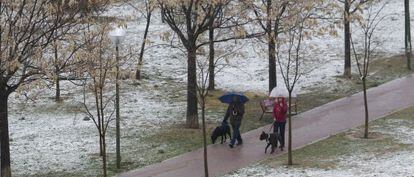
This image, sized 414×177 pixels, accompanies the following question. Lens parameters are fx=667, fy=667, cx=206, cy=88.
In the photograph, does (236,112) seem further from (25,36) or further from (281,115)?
(25,36)

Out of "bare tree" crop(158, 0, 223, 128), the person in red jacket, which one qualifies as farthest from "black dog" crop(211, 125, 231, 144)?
the person in red jacket

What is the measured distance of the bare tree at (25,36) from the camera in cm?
1389

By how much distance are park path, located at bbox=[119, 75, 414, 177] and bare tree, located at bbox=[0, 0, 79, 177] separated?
303 cm

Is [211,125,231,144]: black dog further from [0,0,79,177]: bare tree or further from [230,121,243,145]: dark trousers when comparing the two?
[0,0,79,177]: bare tree

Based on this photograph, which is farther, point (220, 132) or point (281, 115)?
point (220, 132)

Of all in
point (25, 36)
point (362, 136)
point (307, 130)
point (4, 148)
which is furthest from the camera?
point (307, 130)

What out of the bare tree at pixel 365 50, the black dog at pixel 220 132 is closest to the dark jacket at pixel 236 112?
the black dog at pixel 220 132

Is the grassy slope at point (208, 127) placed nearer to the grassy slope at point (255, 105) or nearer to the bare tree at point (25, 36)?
the grassy slope at point (255, 105)

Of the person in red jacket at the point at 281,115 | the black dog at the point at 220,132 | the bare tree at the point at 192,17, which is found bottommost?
the black dog at the point at 220,132

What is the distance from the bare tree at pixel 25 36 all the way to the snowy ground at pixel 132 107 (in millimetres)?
2250

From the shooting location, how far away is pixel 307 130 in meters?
18.4

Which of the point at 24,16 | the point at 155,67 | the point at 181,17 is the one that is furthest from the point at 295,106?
the point at 155,67

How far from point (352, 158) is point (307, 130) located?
340cm

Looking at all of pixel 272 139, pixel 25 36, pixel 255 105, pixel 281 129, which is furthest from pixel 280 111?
pixel 255 105
